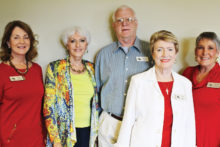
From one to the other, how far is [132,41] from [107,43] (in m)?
0.46

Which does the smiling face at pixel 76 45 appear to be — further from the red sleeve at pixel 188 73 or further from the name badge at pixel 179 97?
the red sleeve at pixel 188 73

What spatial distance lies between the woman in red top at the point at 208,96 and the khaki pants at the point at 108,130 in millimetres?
867

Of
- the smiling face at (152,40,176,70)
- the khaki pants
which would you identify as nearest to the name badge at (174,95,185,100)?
the smiling face at (152,40,176,70)

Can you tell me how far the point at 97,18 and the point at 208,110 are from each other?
1.75m

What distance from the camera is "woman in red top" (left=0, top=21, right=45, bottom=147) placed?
1.83 m

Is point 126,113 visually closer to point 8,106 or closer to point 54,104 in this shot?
point 54,104

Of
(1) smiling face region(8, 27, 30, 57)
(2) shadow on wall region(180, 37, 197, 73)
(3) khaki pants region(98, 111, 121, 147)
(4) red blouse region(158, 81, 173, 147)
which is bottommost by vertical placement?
(3) khaki pants region(98, 111, 121, 147)

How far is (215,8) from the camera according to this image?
2439mm

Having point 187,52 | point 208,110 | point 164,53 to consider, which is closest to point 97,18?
point 164,53

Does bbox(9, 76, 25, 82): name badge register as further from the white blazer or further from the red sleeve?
the red sleeve

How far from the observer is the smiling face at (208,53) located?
6.57 feet

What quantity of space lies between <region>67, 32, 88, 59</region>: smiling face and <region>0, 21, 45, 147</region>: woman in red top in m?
0.43

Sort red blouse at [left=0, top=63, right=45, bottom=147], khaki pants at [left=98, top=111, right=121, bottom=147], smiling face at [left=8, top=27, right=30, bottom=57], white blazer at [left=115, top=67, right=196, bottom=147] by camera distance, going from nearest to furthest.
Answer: white blazer at [left=115, top=67, right=196, bottom=147] → red blouse at [left=0, top=63, right=45, bottom=147] → smiling face at [left=8, top=27, right=30, bottom=57] → khaki pants at [left=98, top=111, right=121, bottom=147]

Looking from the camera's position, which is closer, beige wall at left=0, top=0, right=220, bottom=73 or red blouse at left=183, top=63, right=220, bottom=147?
red blouse at left=183, top=63, right=220, bottom=147
